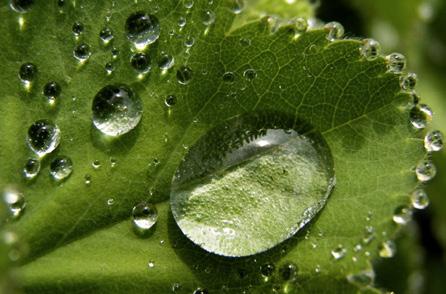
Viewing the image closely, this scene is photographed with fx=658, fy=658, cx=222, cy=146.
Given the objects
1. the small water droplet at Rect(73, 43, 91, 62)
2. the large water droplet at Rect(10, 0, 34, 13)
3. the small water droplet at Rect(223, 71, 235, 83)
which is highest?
the large water droplet at Rect(10, 0, 34, 13)

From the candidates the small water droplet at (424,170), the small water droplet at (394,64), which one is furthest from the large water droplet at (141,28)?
the small water droplet at (424,170)

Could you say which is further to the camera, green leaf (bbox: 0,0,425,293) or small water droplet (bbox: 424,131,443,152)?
small water droplet (bbox: 424,131,443,152)

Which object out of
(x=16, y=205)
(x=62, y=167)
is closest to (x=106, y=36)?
(x=62, y=167)

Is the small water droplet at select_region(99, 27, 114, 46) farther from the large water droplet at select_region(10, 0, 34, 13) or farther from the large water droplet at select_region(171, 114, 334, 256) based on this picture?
the large water droplet at select_region(171, 114, 334, 256)

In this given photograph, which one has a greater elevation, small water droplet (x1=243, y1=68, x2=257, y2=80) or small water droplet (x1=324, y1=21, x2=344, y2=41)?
small water droplet (x1=324, y1=21, x2=344, y2=41)

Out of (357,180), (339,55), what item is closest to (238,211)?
(357,180)

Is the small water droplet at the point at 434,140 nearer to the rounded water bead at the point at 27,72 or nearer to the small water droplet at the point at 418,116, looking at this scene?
the small water droplet at the point at 418,116

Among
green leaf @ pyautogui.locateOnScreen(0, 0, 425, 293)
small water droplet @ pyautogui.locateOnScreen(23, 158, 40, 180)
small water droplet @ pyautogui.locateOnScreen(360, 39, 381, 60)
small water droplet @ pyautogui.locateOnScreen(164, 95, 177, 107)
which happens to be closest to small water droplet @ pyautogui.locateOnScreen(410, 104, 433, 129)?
green leaf @ pyautogui.locateOnScreen(0, 0, 425, 293)

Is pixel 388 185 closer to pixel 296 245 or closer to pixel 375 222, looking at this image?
pixel 375 222
